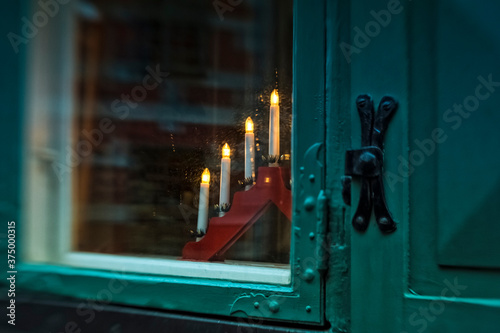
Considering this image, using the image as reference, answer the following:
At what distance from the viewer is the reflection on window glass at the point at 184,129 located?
1.08m

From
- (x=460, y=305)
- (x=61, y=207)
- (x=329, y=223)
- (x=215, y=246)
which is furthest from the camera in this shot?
(x=61, y=207)

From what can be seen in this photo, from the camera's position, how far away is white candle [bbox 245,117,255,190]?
1.10m

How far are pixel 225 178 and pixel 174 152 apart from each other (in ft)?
0.74

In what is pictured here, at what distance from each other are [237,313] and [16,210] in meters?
0.77

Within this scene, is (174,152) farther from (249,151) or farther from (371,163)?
(371,163)

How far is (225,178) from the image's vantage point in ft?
3.73

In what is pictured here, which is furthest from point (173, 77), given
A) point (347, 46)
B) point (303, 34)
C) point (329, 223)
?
point (329, 223)

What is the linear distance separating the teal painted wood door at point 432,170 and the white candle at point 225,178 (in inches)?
15.5

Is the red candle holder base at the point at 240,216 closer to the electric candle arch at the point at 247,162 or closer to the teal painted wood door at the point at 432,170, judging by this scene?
the electric candle arch at the point at 247,162

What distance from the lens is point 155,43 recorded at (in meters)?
1.41

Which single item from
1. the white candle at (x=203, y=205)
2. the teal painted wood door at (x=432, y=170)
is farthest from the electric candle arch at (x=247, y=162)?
the teal painted wood door at (x=432, y=170)

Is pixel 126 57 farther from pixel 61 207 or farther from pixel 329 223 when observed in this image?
pixel 329 223

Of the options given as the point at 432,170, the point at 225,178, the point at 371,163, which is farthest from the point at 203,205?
the point at 432,170

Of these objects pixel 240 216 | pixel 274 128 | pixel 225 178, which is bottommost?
pixel 240 216
